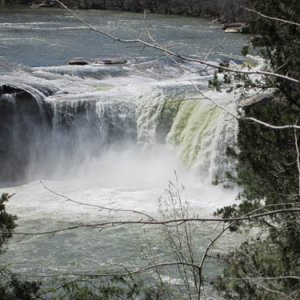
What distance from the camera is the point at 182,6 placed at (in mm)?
39312

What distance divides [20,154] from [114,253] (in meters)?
6.66

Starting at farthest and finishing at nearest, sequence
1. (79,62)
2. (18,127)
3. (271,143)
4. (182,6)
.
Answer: (182,6), (79,62), (18,127), (271,143)

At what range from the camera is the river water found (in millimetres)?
10453

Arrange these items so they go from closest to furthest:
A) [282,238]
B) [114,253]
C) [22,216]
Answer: [282,238], [114,253], [22,216]

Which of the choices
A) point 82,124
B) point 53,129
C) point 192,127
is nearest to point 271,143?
point 192,127

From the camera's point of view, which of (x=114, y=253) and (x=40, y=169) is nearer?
(x=114, y=253)

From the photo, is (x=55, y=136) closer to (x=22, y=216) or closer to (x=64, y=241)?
(x=22, y=216)

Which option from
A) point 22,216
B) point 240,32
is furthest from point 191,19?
point 22,216

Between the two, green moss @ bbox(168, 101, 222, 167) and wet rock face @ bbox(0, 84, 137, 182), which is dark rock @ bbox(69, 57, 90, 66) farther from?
green moss @ bbox(168, 101, 222, 167)

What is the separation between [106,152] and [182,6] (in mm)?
24918

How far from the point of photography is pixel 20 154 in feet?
51.8

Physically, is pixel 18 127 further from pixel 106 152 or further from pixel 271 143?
pixel 271 143

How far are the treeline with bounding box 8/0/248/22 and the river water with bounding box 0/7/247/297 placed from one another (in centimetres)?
1705

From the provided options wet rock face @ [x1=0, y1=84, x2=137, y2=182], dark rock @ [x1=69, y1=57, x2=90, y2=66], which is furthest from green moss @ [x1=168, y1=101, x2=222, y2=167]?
dark rock @ [x1=69, y1=57, x2=90, y2=66]
